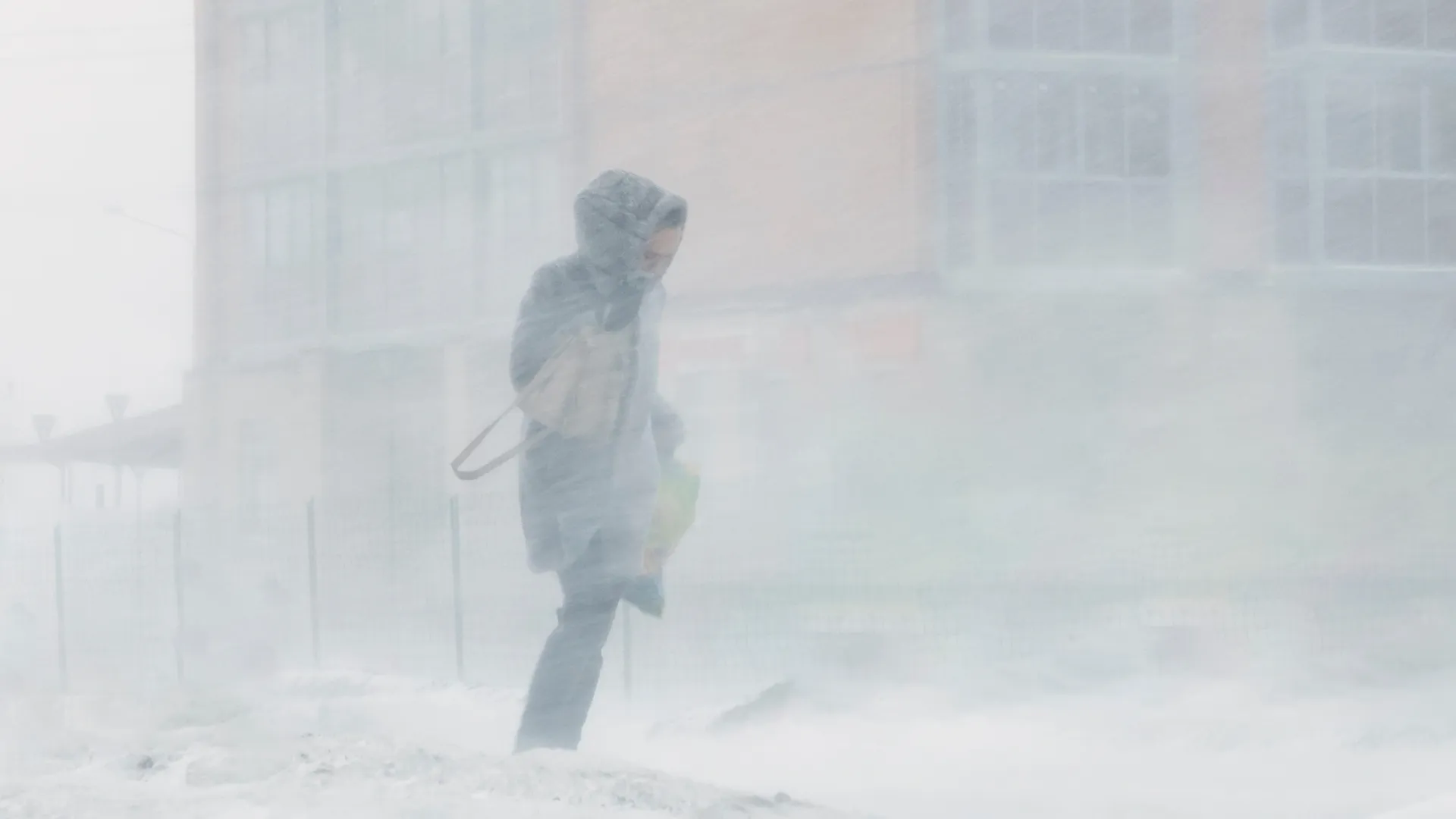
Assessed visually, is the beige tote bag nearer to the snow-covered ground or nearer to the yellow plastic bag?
the yellow plastic bag

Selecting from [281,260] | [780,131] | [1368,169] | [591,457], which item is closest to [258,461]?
[281,260]

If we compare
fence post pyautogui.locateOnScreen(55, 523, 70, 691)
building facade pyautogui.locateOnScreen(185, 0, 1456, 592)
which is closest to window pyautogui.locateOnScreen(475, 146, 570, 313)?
building facade pyautogui.locateOnScreen(185, 0, 1456, 592)

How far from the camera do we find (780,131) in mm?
14031

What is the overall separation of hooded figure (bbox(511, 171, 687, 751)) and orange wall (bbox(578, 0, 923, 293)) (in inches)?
375

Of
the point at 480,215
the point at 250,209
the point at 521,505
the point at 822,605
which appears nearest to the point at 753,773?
the point at 521,505

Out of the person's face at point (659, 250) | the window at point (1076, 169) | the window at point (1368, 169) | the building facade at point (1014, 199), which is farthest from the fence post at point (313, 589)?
the window at point (1368, 169)

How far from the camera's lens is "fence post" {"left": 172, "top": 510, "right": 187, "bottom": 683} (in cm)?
1036

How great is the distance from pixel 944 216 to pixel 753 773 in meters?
9.27

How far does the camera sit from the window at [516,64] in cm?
1563

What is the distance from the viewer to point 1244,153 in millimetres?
13781

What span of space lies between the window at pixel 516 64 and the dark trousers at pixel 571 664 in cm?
1151

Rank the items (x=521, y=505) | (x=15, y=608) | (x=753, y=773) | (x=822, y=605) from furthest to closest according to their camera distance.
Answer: (x=15, y=608) < (x=822, y=605) < (x=753, y=773) < (x=521, y=505)

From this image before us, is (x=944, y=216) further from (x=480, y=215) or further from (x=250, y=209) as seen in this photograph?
(x=250, y=209)

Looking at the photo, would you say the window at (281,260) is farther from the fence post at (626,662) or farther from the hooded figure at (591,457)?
the hooded figure at (591,457)
